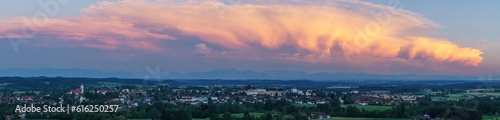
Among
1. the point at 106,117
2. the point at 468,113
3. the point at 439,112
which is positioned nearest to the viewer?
the point at 106,117

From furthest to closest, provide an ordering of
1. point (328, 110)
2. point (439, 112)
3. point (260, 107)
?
point (260, 107) < point (328, 110) < point (439, 112)

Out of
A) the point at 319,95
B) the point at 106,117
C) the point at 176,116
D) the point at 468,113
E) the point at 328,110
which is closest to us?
the point at 106,117

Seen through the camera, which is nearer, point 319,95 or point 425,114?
point 425,114

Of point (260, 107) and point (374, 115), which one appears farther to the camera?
point (260, 107)

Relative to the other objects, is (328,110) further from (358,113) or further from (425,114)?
(425,114)

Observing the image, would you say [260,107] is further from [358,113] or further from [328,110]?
[358,113]

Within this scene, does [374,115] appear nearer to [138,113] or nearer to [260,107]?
[260,107]

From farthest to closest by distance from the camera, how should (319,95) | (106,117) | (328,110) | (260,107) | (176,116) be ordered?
1. (319,95)
2. (260,107)
3. (328,110)
4. (176,116)
5. (106,117)

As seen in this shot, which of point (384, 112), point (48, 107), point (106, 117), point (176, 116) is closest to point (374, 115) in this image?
point (384, 112)

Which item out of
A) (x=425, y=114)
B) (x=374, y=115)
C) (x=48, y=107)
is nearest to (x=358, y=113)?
(x=374, y=115)
